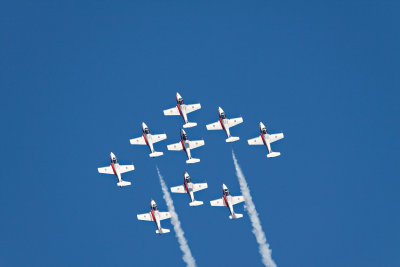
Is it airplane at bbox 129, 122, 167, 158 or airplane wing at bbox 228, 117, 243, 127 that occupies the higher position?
airplane at bbox 129, 122, 167, 158

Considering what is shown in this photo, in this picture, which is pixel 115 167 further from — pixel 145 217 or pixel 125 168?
pixel 145 217

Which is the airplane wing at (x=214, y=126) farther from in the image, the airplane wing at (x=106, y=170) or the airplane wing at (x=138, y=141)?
the airplane wing at (x=106, y=170)

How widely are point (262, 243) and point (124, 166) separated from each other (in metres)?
22.5

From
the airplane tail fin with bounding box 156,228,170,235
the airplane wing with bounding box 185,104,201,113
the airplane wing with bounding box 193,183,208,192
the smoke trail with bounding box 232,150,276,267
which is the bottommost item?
the smoke trail with bounding box 232,150,276,267

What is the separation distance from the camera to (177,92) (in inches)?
5300

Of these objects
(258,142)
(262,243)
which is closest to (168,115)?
(258,142)

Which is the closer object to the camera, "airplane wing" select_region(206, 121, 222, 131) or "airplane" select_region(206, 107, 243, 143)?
"airplane" select_region(206, 107, 243, 143)

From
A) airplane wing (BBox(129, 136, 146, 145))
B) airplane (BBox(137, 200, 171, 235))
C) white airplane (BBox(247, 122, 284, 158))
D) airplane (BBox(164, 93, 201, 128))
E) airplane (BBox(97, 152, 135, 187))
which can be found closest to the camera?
airplane (BBox(164, 93, 201, 128))

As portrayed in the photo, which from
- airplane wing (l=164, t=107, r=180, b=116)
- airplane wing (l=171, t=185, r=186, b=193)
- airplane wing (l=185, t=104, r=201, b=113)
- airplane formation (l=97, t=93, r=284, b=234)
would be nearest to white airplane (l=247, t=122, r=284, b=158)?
airplane formation (l=97, t=93, r=284, b=234)

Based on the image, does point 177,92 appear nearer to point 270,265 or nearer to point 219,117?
point 219,117

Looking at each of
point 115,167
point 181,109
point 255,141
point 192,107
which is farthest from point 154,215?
point 255,141

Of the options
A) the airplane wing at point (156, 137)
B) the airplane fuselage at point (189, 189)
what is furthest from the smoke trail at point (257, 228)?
the airplane wing at point (156, 137)

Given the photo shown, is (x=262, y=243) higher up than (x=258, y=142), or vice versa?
(x=258, y=142)

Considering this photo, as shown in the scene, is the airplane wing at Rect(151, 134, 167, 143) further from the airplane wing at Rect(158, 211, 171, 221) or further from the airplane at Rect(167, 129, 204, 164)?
the airplane wing at Rect(158, 211, 171, 221)
